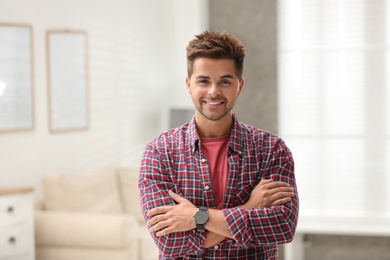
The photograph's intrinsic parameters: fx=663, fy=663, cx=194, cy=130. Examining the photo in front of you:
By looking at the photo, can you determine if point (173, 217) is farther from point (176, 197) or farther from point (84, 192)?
point (84, 192)

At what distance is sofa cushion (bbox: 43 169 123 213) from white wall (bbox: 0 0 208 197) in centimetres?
22

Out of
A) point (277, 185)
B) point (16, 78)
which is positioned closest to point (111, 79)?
point (16, 78)

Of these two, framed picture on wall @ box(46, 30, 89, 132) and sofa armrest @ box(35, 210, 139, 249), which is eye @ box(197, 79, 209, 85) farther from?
framed picture on wall @ box(46, 30, 89, 132)

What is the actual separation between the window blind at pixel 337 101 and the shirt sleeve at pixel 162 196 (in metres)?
3.28

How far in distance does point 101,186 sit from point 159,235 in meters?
3.08

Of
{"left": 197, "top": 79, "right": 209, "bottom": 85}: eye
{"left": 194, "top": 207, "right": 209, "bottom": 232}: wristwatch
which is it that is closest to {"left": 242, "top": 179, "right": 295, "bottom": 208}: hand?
{"left": 194, "top": 207, "right": 209, "bottom": 232}: wristwatch

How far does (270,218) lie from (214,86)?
0.43m

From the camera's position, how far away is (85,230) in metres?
4.46

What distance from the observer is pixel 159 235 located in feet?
6.58

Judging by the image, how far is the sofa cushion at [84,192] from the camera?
188 inches

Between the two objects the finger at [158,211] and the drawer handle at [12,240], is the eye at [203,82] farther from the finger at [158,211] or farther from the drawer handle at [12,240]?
the drawer handle at [12,240]

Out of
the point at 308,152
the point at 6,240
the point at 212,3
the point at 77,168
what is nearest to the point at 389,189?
the point at 308,152

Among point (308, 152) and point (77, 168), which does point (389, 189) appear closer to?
point (308, 152)

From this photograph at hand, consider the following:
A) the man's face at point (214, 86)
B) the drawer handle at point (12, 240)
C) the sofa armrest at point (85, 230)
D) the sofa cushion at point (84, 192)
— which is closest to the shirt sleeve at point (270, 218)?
the man's face at point (214, 86)
